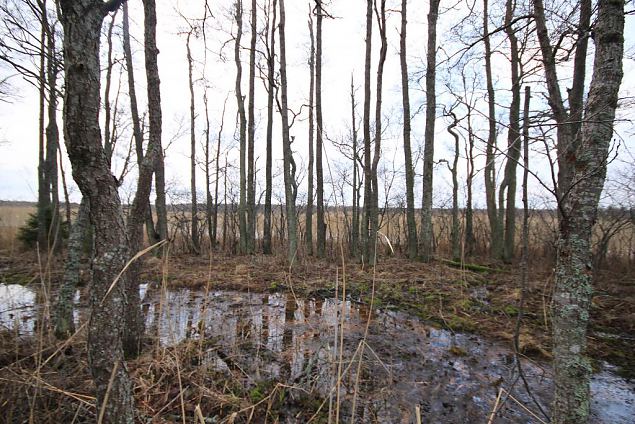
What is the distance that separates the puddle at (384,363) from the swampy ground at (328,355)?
2cm

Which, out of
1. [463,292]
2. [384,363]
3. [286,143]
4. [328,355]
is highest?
[286,143]

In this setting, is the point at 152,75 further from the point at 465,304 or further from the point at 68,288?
the point at 465,304

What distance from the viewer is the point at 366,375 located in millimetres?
3258

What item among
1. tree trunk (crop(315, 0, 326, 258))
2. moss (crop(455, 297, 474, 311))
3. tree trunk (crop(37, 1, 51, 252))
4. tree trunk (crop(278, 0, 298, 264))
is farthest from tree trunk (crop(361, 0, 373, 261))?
tree trunk (crop(37, 1, 51, 252))

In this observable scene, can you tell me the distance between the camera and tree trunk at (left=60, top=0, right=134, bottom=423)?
4.23 ft

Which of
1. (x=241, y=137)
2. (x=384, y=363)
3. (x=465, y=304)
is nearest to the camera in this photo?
(x=384, y=363)

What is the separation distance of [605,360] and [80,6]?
5884 millimetres

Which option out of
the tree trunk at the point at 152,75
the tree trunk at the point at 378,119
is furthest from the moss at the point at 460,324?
the tree trunk at the point at 152,75

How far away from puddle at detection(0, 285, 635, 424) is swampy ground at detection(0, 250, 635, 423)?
0.02 m

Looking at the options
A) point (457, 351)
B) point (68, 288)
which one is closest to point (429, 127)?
point (457, 351)

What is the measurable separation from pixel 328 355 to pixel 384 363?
1.63 meters

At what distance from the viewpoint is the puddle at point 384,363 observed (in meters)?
2.68

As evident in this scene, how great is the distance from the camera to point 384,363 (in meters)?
3.56

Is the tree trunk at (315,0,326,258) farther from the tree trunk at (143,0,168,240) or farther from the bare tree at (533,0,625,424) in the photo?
the bare tree at (533,0,625,424)
